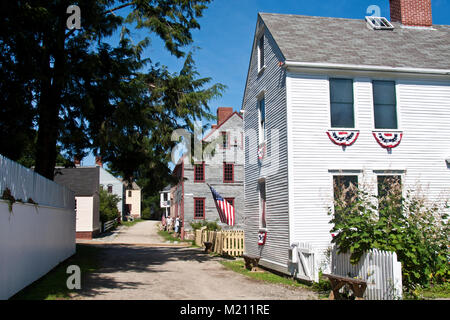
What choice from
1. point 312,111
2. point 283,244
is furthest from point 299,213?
point 312,111

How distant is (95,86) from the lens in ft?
54.8

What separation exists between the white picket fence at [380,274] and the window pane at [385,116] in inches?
239

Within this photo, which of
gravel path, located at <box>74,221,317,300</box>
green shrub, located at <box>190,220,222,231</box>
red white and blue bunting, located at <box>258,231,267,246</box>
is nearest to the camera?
gravel path, located at <box>74,221,317,300</box>

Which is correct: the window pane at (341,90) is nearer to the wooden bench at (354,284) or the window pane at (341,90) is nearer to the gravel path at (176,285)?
the gravel path at (176,285)

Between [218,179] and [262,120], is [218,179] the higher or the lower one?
the lower one

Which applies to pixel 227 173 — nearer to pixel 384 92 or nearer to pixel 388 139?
pixel 384 92

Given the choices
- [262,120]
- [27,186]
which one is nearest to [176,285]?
[27,186]

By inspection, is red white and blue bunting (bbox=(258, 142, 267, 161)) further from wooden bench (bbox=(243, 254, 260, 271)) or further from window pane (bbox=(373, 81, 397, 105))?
window pane (bbox=(373, 81, 397, 105))

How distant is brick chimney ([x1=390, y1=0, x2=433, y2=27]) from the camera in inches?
719

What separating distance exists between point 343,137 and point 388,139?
154 cm

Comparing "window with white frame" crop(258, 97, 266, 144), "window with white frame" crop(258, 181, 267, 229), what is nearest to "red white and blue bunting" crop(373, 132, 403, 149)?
→ "window with white frame" crop(258, 97, 266, 144)

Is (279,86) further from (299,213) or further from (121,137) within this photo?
(121,137)

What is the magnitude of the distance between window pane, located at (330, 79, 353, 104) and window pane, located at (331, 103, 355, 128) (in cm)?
17
